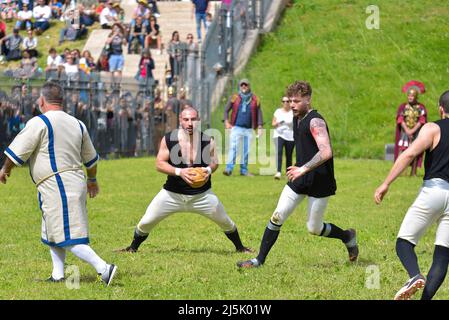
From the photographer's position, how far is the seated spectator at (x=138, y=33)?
112 feet

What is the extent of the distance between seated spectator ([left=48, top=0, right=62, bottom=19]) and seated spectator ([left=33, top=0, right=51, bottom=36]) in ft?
1.57

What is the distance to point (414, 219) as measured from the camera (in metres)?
8.62

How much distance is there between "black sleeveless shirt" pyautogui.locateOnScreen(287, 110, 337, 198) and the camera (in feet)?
34.8

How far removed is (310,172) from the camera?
10609 mm

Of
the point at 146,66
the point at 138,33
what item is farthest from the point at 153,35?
the point at 146,66

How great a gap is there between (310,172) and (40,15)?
2727cm

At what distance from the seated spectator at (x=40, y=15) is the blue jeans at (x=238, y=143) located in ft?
49.6

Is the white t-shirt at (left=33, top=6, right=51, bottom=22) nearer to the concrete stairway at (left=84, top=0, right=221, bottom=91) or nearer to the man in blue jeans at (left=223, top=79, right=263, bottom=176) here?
the concrete stairway at (left=84, top=0, right=221, bottom=91)

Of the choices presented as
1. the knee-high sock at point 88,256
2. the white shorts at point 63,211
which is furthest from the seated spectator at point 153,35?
the knee-high sock at point 88,256

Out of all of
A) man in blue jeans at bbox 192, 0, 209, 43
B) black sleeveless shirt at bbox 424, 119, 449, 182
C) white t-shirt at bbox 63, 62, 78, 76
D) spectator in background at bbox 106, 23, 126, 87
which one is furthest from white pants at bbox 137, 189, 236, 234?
man in blue jeans at bbox 192, 0, 209, 43

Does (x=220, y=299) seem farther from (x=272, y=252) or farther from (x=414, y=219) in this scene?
(x=272, y=252)

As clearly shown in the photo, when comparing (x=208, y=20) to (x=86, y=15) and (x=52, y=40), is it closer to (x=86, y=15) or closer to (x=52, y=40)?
(x=86, y=15)
